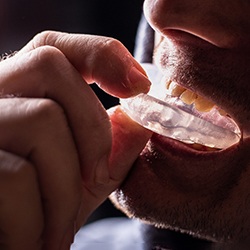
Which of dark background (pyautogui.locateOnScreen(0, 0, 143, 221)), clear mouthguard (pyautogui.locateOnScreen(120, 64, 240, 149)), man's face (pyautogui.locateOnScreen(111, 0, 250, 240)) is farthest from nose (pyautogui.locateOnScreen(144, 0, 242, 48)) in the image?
dark background (pyautogui.locateOnScreen(0, 0, 143, 221))

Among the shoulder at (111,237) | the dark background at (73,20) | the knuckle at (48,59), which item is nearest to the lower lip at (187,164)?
the knuckle at (48,59)

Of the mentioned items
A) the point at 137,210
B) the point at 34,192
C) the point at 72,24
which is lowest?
the point at 72,24

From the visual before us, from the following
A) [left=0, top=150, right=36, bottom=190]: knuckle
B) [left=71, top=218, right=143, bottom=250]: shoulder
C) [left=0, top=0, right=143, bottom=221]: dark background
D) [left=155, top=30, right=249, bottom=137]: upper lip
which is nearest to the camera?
[left=0, top=150, right=36, bottom=190]: knuckle

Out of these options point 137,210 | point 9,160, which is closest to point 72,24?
point 137,210

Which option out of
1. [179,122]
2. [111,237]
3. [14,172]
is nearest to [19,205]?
[14,172]

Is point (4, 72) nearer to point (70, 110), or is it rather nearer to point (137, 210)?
point (70, 110)

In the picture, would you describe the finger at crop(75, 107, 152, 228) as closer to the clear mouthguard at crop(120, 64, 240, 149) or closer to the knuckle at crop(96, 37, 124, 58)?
the clear mouthguard at crop(120, 64, 240, 149)

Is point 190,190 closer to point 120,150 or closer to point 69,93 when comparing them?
point 120,150
